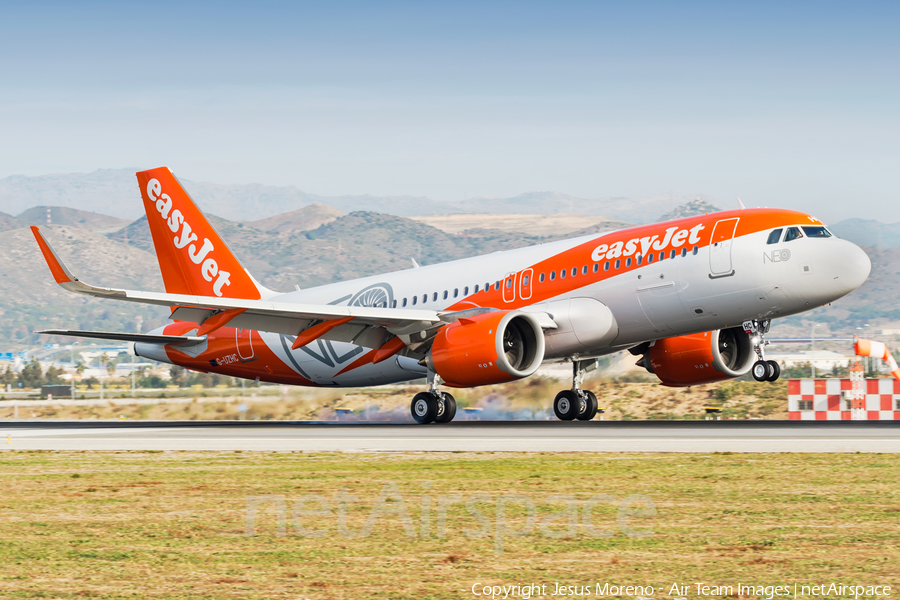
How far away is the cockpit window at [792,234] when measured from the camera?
22.9m

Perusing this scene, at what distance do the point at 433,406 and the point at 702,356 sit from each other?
7.33 m

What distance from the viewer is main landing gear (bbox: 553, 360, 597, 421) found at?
2844 centimetres

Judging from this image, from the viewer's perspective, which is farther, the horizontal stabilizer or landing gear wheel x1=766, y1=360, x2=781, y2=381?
the horizontal stabilizer

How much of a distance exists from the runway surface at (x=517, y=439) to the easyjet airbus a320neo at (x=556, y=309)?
1.82 metres

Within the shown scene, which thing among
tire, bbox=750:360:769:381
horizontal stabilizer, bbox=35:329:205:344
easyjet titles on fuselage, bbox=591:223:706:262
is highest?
easyjet titles on fuselage, bbox=591:223:706:262

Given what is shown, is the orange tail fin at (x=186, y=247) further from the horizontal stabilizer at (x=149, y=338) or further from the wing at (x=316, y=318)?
the wing at (x=316, y=318)

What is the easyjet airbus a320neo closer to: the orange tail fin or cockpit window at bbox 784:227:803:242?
cockpit window at bbox 784:227:803:242

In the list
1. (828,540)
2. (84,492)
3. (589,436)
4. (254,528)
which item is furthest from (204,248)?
(828,540)

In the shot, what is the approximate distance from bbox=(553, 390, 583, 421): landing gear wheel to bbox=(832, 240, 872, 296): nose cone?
828 centimetres

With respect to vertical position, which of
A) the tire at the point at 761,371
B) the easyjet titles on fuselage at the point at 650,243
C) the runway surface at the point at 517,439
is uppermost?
the easyjet titles on fuselage at the point at 650,243

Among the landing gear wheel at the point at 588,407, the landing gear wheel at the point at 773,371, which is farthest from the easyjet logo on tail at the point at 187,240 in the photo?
the landing gear wheel at the point at 773,371

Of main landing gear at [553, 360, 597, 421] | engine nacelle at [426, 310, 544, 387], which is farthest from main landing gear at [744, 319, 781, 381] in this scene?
main landing gear at [553, 360, 597, 421]

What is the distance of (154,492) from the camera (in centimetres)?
1194

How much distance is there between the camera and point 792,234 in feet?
75.2
